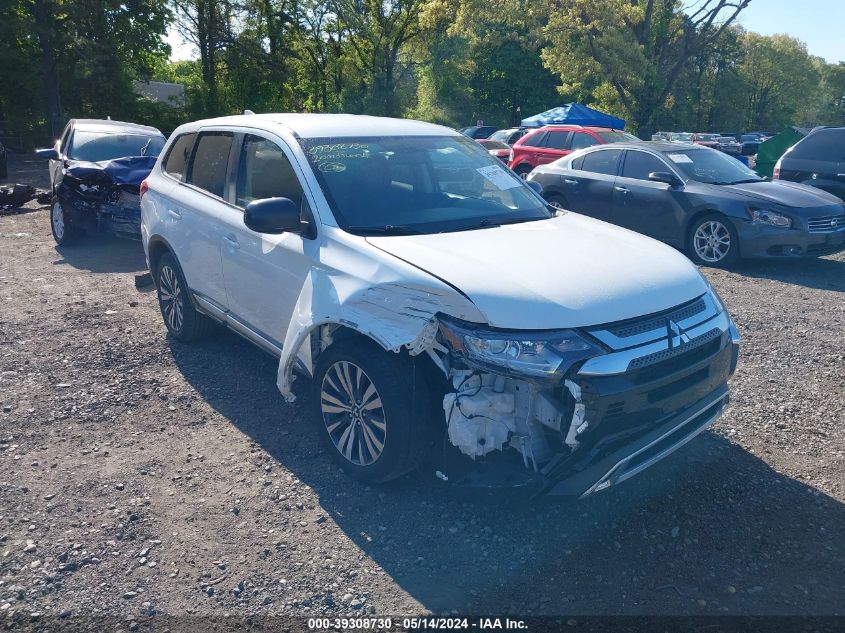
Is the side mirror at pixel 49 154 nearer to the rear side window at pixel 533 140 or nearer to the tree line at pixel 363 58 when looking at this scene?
the rear side window at pixel 533 140

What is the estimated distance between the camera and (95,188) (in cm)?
945

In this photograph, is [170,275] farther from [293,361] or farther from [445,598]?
[445,598]

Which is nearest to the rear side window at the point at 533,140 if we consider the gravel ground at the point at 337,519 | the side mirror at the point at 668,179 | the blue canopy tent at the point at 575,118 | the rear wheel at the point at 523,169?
the rear wheel at the point at 523,169

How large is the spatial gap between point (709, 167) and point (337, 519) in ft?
26.4

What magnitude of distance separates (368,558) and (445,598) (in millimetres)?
436

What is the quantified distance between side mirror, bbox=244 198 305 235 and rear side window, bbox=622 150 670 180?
7.13 m

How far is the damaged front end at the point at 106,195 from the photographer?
9.37 metres

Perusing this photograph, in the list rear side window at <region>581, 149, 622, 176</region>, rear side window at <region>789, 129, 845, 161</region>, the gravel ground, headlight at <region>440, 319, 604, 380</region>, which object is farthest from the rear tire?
rear side window at <region>789, 129, 845, 161</region>

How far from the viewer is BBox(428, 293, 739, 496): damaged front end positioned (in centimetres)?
301

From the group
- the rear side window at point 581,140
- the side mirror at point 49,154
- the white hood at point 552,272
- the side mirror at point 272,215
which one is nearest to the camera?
the white hood at point 552,272

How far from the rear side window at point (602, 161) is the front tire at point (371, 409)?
7520 millimetres

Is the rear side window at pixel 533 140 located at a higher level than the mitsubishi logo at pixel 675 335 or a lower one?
higher

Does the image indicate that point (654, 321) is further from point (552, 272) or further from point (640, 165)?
point (640, 165)

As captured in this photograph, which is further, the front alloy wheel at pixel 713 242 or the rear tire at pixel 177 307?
the front alloy wheel at pixel 713 242
